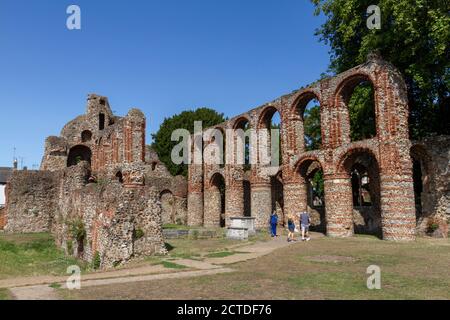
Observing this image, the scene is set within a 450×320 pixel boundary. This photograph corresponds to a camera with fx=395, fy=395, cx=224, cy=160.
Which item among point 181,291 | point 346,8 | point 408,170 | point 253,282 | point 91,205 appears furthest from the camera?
point 346,8

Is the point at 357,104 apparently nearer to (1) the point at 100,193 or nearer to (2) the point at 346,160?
(2) the point at 346,160

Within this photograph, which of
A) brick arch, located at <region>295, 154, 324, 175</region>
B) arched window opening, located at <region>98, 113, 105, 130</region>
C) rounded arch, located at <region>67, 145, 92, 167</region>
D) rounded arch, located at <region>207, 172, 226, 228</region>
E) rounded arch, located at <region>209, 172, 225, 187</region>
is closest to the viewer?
brick arch, located at <region>295, 154, 324, 175</region>

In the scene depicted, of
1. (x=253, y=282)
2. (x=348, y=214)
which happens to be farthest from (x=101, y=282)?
(x=348, y=214)

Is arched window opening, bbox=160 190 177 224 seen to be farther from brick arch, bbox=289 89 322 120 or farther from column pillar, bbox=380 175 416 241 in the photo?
column pillar, bbox=380 175 416 241

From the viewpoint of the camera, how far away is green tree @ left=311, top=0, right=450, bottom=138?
1786 cm

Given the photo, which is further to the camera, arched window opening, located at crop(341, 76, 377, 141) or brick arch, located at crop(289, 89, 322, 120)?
brick arch, located at crop(289, 89, 322, 120)

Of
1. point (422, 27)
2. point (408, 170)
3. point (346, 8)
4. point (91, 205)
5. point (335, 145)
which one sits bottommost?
point (91, 205)

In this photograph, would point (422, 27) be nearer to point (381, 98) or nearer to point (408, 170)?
point (381, 98)

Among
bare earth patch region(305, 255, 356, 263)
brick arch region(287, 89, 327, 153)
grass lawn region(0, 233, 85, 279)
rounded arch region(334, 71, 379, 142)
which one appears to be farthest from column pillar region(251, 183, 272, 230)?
bare earth patch region(305, 255, 356, 263)

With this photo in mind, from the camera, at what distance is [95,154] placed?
120 feet

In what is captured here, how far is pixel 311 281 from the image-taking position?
27.8 feet

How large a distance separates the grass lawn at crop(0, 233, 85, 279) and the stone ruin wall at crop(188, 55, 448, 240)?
41.2 feet

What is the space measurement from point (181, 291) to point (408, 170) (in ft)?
46.8

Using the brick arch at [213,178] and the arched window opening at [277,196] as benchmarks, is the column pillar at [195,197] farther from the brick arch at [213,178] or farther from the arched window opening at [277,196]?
the arched window opening at [277,196]
